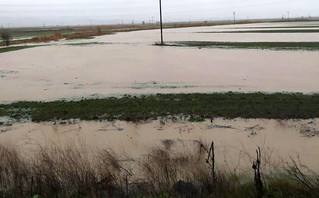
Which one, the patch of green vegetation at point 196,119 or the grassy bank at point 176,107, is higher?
the grassy bank at point 176,107

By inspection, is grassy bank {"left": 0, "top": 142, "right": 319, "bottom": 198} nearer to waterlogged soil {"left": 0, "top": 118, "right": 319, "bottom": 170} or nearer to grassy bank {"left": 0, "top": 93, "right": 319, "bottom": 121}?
waterlogged soil {"left": 0, "top": 118, "right": 319, "bottom": 170}

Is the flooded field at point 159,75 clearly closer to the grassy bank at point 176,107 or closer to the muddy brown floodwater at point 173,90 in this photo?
the muddy brown floodwater at point 173,90

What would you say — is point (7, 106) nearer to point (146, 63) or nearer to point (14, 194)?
point (14, 194)

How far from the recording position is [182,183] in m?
5.66

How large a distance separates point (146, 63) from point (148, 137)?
14.9 m

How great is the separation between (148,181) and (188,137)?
3391mm

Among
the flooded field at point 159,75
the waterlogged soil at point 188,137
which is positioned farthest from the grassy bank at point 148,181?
the flooded field at point 159,75

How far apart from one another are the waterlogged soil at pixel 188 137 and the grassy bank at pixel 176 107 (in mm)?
496

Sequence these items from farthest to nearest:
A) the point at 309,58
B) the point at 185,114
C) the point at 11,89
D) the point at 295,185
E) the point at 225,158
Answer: the point at 309,58
the point at 11,89
the point at 185,114
the point at 225,158
the point at 295,185

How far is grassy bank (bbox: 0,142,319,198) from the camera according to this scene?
208 inches

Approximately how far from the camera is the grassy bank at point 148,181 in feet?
17.4

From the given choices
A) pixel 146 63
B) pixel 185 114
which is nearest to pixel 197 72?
pixel 146 63

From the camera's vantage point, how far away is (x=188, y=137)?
925 cm

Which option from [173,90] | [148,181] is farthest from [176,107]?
[148,181]
